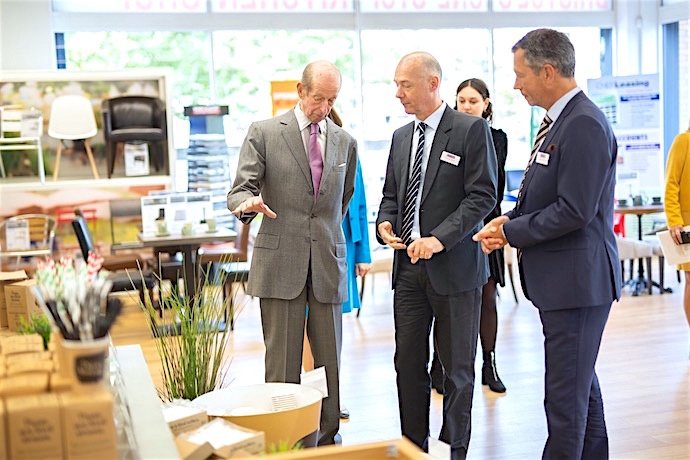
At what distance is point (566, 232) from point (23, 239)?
20.6 ft

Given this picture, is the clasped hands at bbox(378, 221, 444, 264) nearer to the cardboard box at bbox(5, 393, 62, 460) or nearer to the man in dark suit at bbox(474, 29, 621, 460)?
the man in dark suit at bbox(474, 29, 621, 460)

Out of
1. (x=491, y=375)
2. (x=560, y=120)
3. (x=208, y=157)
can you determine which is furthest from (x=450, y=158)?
(x=208, y=157)

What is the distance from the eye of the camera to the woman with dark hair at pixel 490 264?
15.4 feet

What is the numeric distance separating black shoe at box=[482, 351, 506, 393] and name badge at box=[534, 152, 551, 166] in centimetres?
218

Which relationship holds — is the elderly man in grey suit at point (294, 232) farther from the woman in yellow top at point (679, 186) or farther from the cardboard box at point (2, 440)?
the woman in yellow top at point (679, 186)

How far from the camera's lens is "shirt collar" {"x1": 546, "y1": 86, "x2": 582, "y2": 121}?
300 centimetres

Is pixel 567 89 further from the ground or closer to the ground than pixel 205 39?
closer to the ground

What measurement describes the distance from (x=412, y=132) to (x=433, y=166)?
23 cm

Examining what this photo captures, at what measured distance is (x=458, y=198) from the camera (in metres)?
3.52

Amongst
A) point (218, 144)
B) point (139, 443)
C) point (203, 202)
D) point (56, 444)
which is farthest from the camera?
point (218, 144)

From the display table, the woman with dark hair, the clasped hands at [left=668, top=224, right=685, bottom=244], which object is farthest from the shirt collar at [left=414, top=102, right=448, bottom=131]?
the clasped hands at [left=668, top=224, right=685, bottom=244]

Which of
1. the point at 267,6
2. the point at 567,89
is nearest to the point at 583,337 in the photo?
the point at 567,89

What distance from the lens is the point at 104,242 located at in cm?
877

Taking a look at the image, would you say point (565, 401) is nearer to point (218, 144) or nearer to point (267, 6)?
point (218, 144)
